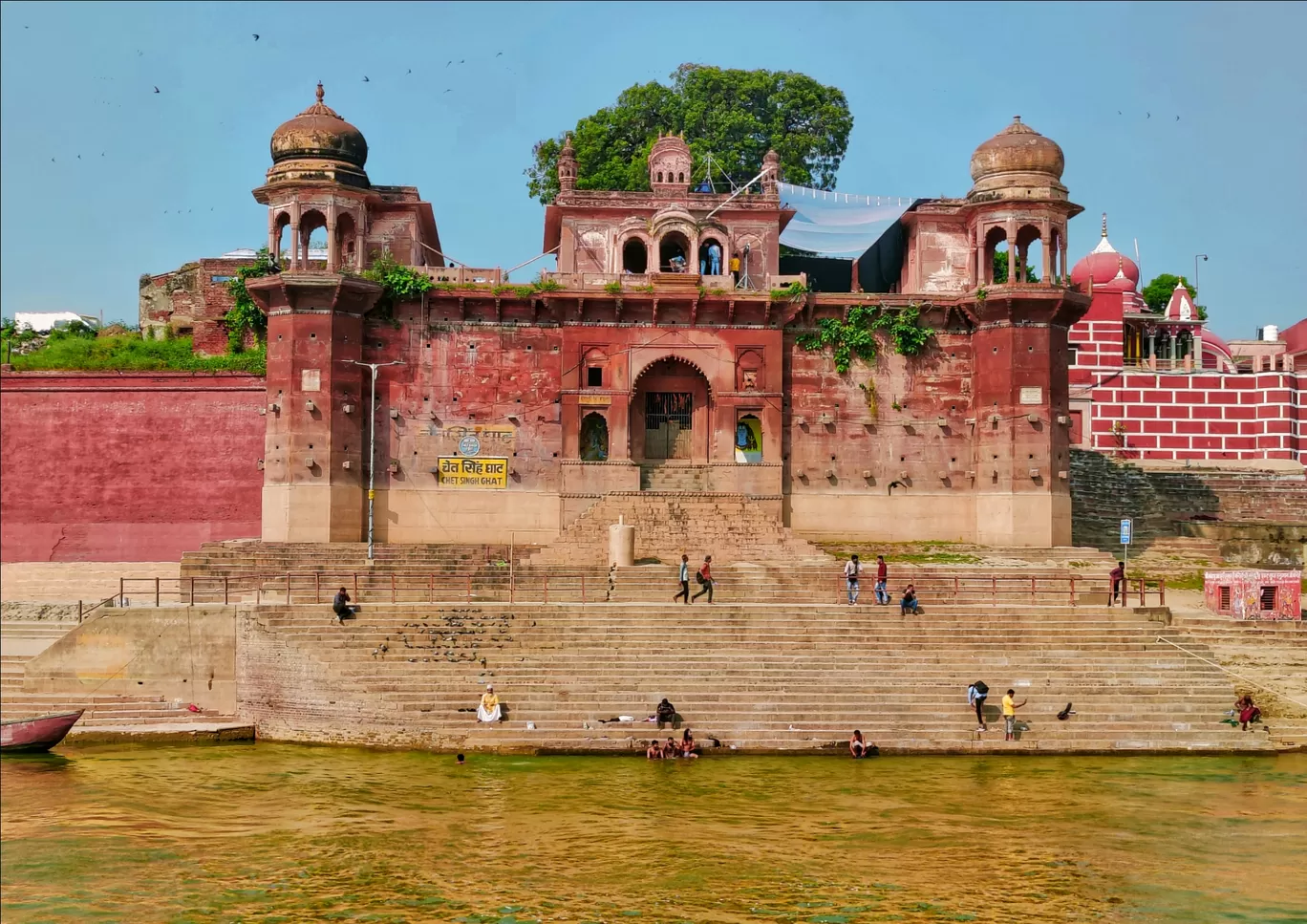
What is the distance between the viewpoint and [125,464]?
36.2 meters

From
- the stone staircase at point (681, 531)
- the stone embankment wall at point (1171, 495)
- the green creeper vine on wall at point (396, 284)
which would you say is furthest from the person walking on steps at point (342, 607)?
the stone embankment wall at point (1171, 495)

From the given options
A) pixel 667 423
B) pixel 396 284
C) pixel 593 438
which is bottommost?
pixel 593 438

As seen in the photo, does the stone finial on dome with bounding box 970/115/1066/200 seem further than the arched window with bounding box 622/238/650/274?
No

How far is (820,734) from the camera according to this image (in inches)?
910

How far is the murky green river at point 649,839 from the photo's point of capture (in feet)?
49.1

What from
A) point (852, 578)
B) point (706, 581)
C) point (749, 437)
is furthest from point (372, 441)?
point (852, 578)

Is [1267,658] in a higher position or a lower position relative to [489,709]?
higher

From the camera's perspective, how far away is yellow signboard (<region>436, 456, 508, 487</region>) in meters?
34.3

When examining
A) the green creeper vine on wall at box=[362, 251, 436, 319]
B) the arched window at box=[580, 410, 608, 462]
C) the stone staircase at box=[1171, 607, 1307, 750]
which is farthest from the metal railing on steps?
the green creeper vine on wall at box=[362, 251, 436, 319]

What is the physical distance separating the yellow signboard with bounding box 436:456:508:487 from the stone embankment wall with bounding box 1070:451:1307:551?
51.5 feet

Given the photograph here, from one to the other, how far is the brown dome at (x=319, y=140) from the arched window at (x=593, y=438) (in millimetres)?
8519

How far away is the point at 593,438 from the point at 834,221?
9.88m

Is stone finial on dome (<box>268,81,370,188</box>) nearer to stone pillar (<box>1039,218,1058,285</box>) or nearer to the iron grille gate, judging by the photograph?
the iron grille gate

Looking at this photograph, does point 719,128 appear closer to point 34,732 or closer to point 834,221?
point 834,221
